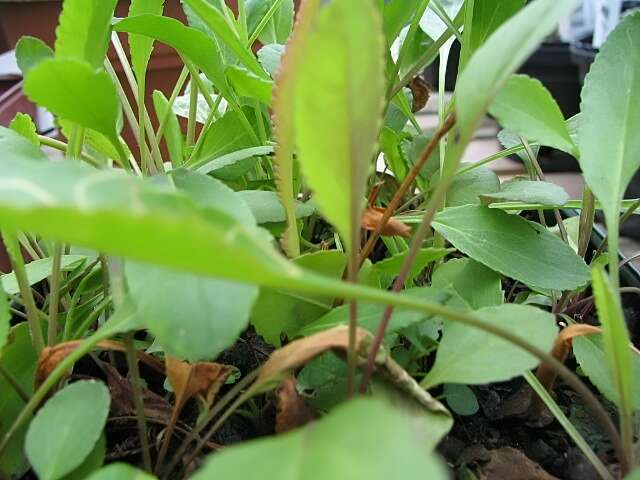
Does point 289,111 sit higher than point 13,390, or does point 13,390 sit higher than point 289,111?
point 289,111

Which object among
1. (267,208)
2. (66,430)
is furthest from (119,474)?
(267,208)

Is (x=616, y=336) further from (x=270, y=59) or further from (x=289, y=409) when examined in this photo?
(x=270, y=59)

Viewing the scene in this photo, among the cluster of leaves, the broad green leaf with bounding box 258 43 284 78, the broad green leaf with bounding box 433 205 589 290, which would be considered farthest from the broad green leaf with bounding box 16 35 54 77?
the broad green leaf with bounding box 433 205 589 290

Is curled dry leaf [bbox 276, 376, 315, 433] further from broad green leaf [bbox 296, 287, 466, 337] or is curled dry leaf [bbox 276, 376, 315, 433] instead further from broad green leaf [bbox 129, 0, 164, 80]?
broad green leaf [bbox 129, 0, 164, 80]

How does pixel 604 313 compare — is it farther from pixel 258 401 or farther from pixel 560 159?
pixel 560 159

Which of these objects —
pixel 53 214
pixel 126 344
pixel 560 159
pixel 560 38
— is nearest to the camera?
pixel 53 214

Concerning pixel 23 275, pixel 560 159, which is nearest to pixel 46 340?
pixel 23 275
